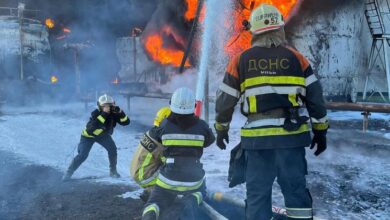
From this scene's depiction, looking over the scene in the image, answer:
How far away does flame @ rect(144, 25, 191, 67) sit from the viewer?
14.7 meters

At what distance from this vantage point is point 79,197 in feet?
16.8

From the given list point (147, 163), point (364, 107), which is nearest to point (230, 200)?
point (147, 163)

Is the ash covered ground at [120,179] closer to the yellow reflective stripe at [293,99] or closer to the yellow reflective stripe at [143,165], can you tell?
the yellow reflective stripe at [143,165]

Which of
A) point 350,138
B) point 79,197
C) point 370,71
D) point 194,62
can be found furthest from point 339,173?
point 370,71

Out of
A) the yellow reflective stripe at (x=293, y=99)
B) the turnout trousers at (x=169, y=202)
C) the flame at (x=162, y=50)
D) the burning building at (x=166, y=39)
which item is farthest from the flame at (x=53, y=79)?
the yellow reflective stripe at (x=293, y=99)

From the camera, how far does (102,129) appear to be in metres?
5.79

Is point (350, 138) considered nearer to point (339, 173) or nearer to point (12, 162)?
point (339, 173)

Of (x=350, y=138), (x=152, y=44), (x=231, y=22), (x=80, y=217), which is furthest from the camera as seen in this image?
(x=152, y=44)

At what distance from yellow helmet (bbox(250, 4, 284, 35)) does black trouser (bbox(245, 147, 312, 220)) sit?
1.02 meters

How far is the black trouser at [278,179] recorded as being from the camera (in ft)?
10.2

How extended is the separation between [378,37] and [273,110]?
40.5ft

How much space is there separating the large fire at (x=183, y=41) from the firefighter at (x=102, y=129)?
711 centimetres

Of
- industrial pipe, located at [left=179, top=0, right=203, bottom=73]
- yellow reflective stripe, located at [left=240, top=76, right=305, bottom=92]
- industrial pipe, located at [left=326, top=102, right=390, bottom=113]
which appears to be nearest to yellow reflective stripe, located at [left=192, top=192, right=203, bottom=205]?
yellow reflective stripe, located at [left=240, top=76, right=305, bottom=92]

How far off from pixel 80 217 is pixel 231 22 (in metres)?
9.03
